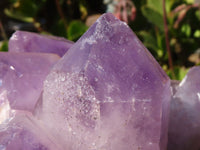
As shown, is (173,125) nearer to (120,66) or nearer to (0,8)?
(120,66)

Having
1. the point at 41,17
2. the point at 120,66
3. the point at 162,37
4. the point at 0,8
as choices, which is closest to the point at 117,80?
the point at 120,66

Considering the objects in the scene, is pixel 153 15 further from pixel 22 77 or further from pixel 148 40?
pixel 22 77

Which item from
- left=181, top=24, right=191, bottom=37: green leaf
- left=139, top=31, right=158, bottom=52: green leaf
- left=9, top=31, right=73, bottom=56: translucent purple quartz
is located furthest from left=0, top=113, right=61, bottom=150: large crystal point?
left=181, top=24, right=191, bottom=37: green leaf

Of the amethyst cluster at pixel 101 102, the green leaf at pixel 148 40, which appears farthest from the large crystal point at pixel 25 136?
the green leaf at pixel 148 40

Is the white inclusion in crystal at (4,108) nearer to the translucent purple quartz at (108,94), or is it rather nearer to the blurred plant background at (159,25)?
the translucent purple quartz at (108,94)

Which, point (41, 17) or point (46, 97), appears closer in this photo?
point (46, 97)

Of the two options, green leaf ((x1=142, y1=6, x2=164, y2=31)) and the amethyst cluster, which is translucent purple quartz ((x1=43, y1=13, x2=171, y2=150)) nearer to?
the amethyst cluster

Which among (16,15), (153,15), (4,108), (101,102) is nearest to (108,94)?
(101,102)
